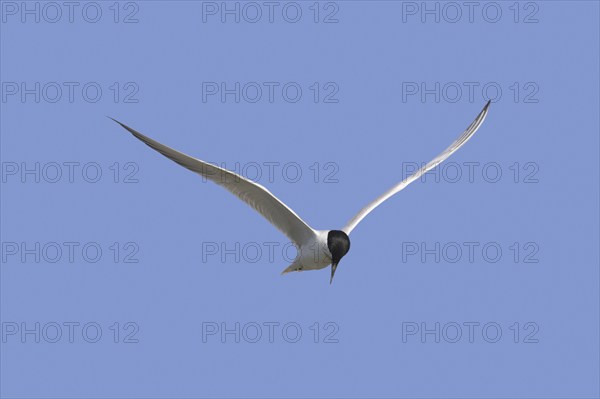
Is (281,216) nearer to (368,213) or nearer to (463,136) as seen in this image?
(368,213)

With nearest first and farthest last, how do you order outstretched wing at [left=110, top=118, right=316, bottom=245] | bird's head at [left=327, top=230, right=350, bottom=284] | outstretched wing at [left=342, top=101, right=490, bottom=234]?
outstretched wing at [left=110, top=118, right=316, bottom=245], bird's head at [left=327, top=230, right=350, bottom=284], outstretched wing at [left=342, top=101, right=490, bottom=234]

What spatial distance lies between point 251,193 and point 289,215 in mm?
550

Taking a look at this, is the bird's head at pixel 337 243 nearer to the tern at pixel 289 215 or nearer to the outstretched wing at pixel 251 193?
the tern at pixel 289 215

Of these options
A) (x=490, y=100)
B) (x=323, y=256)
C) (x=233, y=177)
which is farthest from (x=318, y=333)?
(x=490, y=100)

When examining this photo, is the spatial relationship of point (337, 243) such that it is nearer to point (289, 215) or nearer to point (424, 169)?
point (289, 215)

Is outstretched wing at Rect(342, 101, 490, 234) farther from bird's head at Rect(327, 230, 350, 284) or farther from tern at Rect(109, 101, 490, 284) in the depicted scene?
bird's head at Rect(327, 230, 350, 284)

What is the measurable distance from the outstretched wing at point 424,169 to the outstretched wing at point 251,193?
798mm

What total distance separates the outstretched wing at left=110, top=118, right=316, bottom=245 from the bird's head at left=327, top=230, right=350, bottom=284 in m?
0.24

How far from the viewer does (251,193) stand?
10922mm

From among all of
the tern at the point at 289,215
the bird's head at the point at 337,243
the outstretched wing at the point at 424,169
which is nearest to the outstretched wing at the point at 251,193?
the tern at the point at 289,215

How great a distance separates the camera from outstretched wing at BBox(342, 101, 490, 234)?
12.1 metres

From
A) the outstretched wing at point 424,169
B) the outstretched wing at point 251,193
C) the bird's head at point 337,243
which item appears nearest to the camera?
the outstretched wing at point 251,193

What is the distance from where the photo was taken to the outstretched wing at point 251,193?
10.2m

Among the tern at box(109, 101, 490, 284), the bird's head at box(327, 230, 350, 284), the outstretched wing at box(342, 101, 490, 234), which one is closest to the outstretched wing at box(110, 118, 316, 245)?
the tern at box(109, 101, 490, 284)
